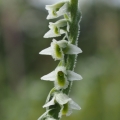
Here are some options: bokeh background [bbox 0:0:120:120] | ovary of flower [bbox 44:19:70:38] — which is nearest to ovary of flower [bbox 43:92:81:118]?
ovary of flower [bbox 44:19:70:38]

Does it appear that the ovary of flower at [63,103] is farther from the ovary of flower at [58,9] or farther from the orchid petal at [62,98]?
the ovary of flower at [58,9]

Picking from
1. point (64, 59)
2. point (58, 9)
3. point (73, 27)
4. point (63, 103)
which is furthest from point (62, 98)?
point (58, 9)

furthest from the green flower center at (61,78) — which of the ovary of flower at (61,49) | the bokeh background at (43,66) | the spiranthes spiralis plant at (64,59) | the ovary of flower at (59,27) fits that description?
the bokeh background at (43,66)

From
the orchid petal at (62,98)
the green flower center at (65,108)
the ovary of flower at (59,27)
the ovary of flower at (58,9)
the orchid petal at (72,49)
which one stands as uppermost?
the ovary of flower at (58,9)

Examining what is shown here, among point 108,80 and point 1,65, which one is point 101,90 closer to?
point 108,80

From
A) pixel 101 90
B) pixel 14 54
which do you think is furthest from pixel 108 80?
pixel 14 54

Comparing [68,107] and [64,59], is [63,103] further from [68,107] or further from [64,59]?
[64,59]
